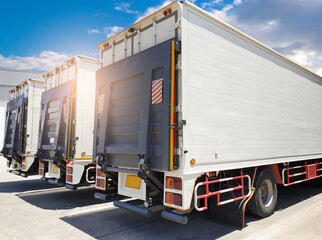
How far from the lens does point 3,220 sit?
16.3 ft

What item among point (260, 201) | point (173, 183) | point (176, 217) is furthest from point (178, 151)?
point (260, 201)

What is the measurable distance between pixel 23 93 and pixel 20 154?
85.1 inches

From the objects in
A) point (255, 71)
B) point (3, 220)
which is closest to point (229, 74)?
point (255, 71)

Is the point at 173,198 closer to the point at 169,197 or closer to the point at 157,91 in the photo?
the point at 169,197

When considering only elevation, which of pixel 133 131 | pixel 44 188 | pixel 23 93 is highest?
pixel 23 93

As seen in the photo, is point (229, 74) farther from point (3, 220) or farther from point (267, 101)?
point (3, 220)

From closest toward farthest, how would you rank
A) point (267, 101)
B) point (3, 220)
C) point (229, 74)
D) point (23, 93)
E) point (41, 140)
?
point (229, 74), point (3, 220), point (267, 101), point (41, 140), point (23, 93)

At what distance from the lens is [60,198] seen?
23.1ft

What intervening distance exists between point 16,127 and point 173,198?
7352 millimetres

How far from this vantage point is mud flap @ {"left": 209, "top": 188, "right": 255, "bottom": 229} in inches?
Answer: 171

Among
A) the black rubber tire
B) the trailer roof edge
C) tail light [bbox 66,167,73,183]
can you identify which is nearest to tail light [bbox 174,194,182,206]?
the black rubber tire

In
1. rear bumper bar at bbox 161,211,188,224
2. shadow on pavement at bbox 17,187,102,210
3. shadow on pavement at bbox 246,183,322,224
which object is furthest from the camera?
shadow on pavement at bbox 17,187,102,210

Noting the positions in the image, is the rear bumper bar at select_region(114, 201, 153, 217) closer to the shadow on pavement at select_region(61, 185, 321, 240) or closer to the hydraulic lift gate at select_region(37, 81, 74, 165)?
the shadow on pavement at select_region(61, 185, 321, 240)

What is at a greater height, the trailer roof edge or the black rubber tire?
the trailer roof edge
